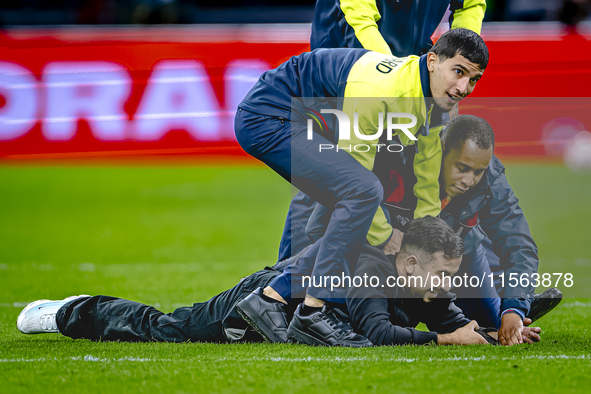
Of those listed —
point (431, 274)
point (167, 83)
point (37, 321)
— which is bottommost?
point (167, 83)

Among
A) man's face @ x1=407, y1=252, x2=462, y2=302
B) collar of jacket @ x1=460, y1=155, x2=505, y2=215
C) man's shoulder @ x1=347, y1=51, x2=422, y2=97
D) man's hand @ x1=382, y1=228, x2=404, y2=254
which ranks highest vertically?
man's shoulder @ x1=347, y1=51, x2=422, y2=97

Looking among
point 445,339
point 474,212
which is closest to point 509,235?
point 474,212

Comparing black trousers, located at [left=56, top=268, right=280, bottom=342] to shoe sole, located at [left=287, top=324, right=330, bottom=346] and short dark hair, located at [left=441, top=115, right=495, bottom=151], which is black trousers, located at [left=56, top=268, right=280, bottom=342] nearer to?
Result: shoe sole, located at [left=287, top=324, right=330, bottom=346]

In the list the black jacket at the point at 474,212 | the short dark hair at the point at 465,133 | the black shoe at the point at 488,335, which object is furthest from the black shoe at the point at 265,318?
the short dark hair at the point at 465,133

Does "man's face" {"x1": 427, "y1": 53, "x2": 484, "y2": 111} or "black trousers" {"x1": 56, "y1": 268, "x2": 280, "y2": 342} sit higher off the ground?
"man's face" {"x1": 427, "y1": 53, "x2": 484, "y2": 111}

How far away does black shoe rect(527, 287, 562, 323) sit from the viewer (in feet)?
11.7

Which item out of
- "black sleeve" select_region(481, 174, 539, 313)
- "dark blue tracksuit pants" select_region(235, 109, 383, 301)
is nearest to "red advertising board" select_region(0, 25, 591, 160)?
"black sleeve" select_region(481, 174, 539, 313)

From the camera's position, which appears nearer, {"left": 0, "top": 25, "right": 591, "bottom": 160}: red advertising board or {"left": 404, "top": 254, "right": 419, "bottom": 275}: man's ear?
{"left": 404, "top": 254, "right": 419, "bottom": 275}: man's ear

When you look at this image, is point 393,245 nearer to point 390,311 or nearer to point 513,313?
point 390,311

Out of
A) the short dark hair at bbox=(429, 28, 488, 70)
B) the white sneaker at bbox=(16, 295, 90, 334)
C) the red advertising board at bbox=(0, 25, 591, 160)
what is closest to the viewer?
the short dark hair at bbox=(429, 28, 488, 70)

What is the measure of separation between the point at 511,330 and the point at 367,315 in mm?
630

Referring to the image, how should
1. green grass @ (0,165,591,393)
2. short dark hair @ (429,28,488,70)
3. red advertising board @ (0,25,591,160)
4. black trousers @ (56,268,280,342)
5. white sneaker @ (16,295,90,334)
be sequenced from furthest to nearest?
red advertising board @ (0,25,591,160)
white sneaker @ (16,295,90,334)
black trousers @ (56,268,280,342)
short dark hair @ (429,28,488,70)
green grass @ (0,165,591,393)

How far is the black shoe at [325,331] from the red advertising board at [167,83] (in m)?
6.61

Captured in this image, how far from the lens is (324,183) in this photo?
333 centimetres
